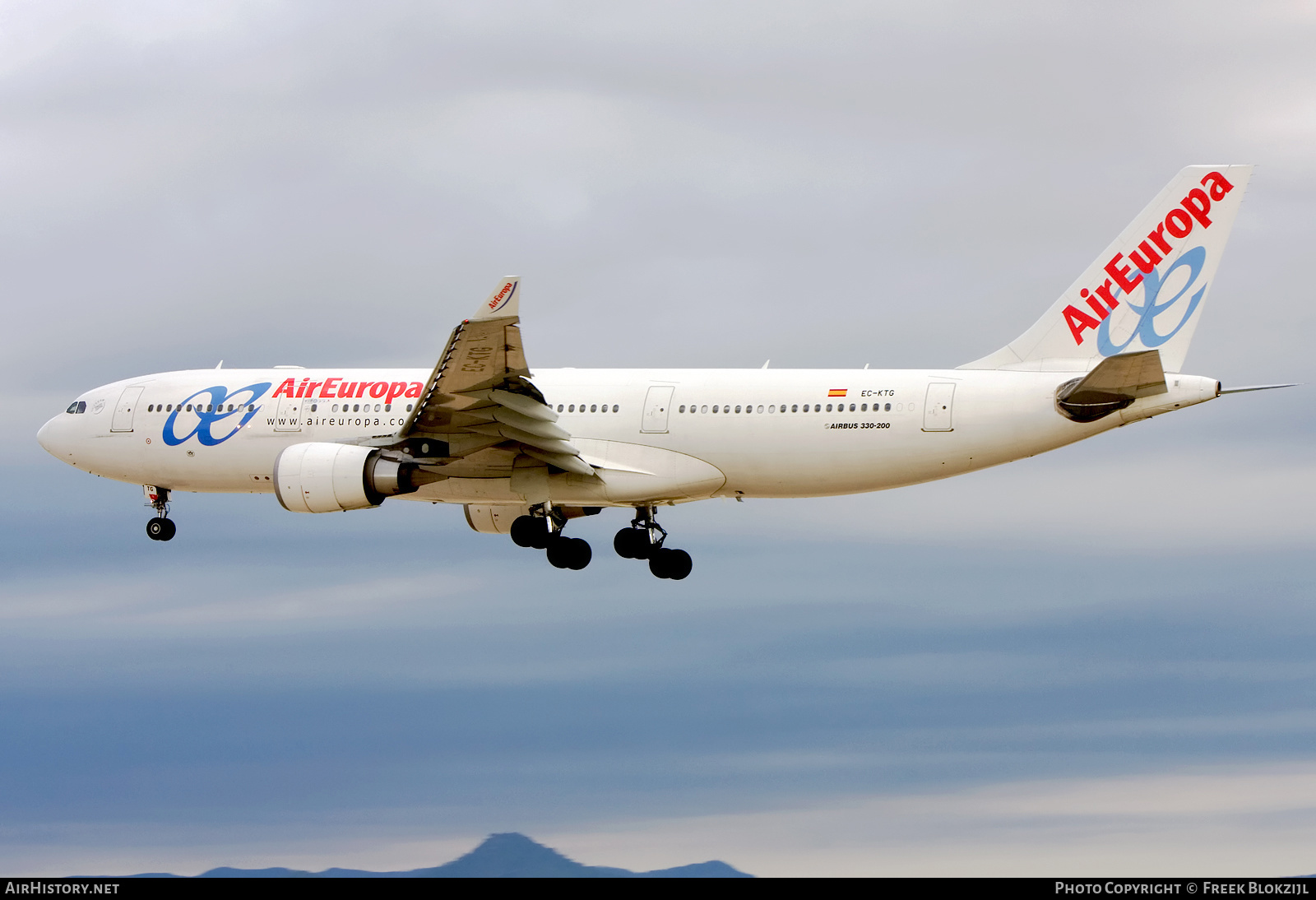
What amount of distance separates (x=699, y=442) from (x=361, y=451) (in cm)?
820

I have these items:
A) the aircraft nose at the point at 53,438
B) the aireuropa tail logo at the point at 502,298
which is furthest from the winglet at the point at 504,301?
the aircraft nose at the point at 53,438

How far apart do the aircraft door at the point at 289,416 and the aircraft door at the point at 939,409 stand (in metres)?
16.6

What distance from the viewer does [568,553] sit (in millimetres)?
40375

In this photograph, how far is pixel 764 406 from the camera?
37.8m

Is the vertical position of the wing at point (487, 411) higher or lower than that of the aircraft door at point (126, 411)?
lower

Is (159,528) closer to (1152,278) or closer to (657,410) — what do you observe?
(657,410)

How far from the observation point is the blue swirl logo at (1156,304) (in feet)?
118

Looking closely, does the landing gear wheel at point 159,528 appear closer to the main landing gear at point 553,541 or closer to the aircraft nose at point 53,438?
the aircraft nose at point 53,438

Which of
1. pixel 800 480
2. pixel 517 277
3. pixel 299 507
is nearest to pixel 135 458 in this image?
pixel 299 507

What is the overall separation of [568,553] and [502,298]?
9136 mm

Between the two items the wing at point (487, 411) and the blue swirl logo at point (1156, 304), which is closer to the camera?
the wing at point (487, 411)

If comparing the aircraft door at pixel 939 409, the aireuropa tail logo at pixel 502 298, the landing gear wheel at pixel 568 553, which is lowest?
the landing gear wheel at pixel 568 553

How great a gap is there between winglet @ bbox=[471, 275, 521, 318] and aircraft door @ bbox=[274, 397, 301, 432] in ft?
31.5

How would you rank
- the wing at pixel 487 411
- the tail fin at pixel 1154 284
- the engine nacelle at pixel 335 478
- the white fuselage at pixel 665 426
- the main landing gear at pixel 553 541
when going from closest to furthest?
the wing at pixel 487 411, the tail fin at pixel 1154 284, the white fuselage at pixel 665 426, the engine nacelle at pixel 335 478, the main landing gear at pixel 553 541
